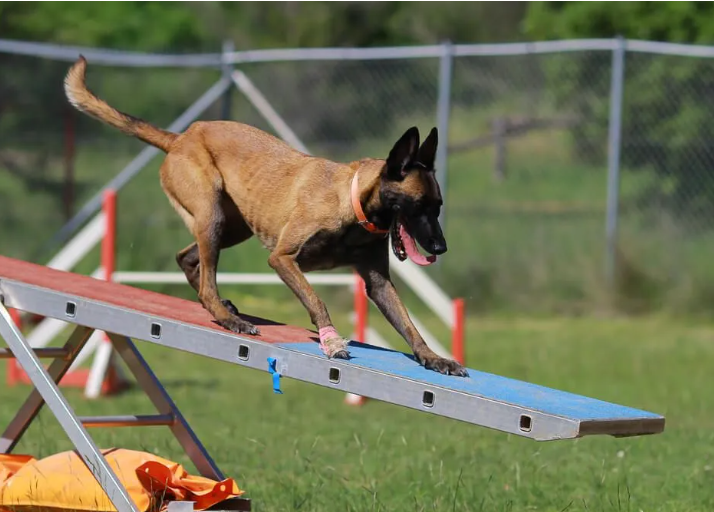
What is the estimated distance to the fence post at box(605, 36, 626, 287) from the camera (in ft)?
40.2

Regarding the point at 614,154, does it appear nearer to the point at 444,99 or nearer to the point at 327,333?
the point at 444,99

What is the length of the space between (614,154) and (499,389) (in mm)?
8259

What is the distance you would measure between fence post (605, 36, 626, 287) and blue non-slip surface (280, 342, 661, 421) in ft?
24.8

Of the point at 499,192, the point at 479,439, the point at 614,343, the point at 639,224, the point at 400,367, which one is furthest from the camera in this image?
the point at 499,192

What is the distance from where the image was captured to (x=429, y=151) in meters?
5.00

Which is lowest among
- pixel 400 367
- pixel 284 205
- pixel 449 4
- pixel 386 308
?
pixel 400 367

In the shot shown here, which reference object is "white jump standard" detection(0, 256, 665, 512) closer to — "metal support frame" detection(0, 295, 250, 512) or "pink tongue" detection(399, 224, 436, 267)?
"metal support frame" detection(0, 295, 250, 512)

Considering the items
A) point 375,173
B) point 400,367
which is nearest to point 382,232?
point 375,173

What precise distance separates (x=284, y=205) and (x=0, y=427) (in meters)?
3.14

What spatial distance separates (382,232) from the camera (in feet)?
17.0

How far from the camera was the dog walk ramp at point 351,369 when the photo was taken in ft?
13.3

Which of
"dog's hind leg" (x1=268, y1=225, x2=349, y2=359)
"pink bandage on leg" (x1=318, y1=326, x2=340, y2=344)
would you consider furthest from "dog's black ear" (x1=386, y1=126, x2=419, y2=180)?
"pink bandage on leg" (x1=318, y1=326, x2=340, y2=344)

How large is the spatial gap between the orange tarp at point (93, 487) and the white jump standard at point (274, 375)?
171mm

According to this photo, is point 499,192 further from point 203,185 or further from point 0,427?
point 203,185
